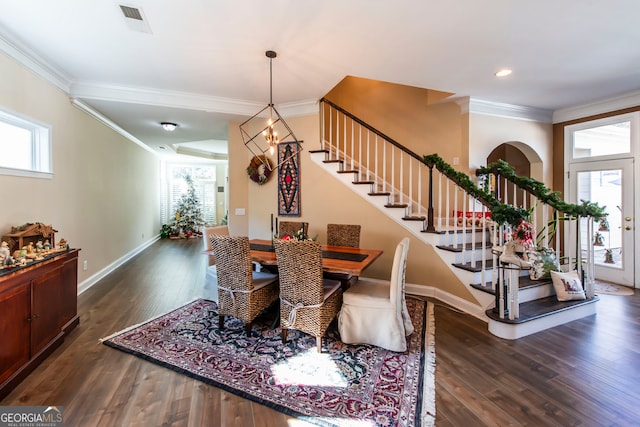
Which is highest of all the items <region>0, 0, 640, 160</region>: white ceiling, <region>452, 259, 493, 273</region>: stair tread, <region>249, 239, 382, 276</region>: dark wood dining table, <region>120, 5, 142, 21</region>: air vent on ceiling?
<region>0, 0, 640, 160</region>: white ceiling

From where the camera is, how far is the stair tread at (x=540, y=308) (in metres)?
2.76

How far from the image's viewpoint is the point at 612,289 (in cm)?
413

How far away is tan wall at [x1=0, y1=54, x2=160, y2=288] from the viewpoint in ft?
9.23

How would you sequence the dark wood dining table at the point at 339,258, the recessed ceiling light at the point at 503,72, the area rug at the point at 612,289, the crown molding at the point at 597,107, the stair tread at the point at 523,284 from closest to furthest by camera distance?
the dark wood dining table at the point at 339,258
the stair tread at the point at 523,284
the recessed ceiling light at the point at 503,72
the area rug at the point at 612,289
the crown molding at the point at 597,107

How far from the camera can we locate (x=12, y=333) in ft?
6.40

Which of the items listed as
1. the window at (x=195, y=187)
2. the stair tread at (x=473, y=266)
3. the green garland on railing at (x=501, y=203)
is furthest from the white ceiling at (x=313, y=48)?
the window at (x=195, y=187)

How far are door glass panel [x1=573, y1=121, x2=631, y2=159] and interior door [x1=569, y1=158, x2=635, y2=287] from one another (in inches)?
7.1

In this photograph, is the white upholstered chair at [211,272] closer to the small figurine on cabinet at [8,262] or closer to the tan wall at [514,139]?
the small figurine on cabinet at [8,262]

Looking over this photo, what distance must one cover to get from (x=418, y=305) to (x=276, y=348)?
1925mm

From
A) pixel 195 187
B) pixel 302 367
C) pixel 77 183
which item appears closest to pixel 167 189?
pixel 195 187

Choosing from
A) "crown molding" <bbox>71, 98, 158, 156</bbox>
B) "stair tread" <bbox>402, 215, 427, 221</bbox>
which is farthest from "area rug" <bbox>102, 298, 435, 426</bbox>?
"crown molding" <bbox>71, 98, 158, 156</bbox>

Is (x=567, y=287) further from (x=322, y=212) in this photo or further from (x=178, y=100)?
(x=178, y=100)

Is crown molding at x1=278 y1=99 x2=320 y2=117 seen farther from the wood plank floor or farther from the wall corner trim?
the wood plank floor

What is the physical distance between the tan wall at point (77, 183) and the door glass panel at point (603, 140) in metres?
7.84
